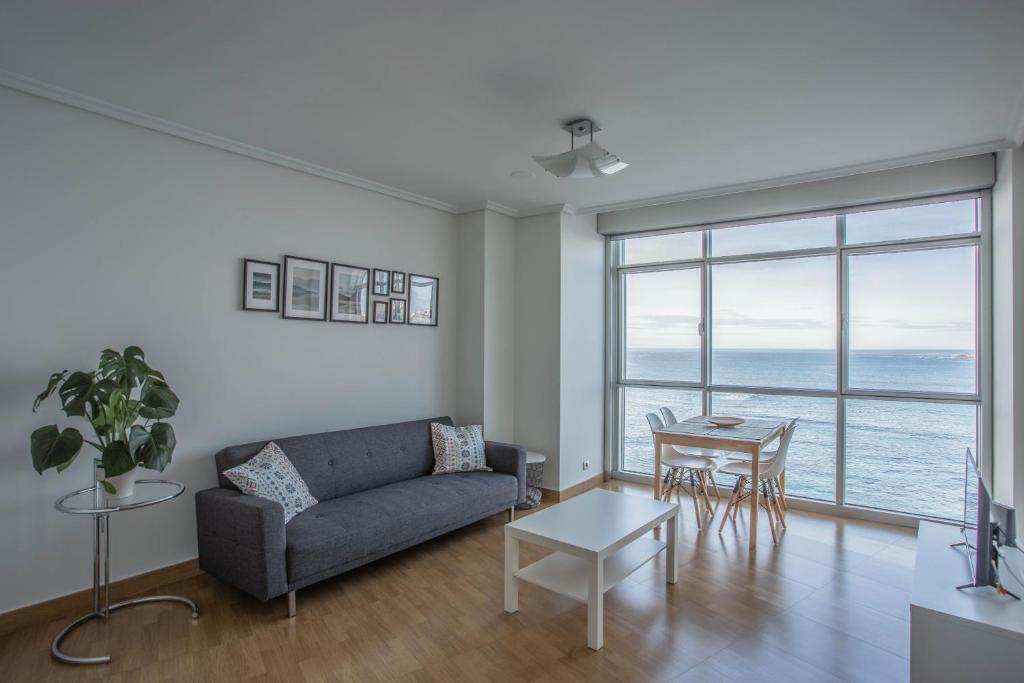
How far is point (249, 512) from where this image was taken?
2.63 meters

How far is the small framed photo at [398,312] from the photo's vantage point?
4309mm

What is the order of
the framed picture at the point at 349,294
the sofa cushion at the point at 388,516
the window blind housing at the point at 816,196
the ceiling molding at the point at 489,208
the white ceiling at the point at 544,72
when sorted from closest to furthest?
the white ceiling at the point at 544,72 → the sofa cushion at the point at 388,516 → the window blind housing at the point at 816,196 → the framed picture at the point at 349,294 → the ceiling molding at the point at 489,208

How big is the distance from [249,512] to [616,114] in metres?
2.83

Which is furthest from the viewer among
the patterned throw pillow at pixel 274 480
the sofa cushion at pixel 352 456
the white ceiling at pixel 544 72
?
the sofa cushion at pixel 352 456

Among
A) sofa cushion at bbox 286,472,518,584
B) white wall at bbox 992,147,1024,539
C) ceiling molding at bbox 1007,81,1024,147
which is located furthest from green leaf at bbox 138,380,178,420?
white wall at bbox 992,147,1024,539

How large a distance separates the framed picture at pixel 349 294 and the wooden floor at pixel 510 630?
1.77m

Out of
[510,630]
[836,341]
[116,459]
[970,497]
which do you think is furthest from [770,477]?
[116,459]

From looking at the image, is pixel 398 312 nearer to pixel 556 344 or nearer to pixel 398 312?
pixel 398 312

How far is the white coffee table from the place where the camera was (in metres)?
2.48

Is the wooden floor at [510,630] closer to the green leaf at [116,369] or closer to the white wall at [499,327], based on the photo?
the green leaf at [116,369]

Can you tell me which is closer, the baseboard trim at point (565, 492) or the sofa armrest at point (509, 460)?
the sofa armrest at point (509, 460)

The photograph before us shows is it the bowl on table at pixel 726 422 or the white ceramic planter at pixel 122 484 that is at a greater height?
the bowl on table at pixel 726 422

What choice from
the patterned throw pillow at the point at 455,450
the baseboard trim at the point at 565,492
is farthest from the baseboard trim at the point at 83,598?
the baseboard trim at the point at 565,492

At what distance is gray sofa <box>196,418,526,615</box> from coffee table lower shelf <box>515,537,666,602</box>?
2.85ft
